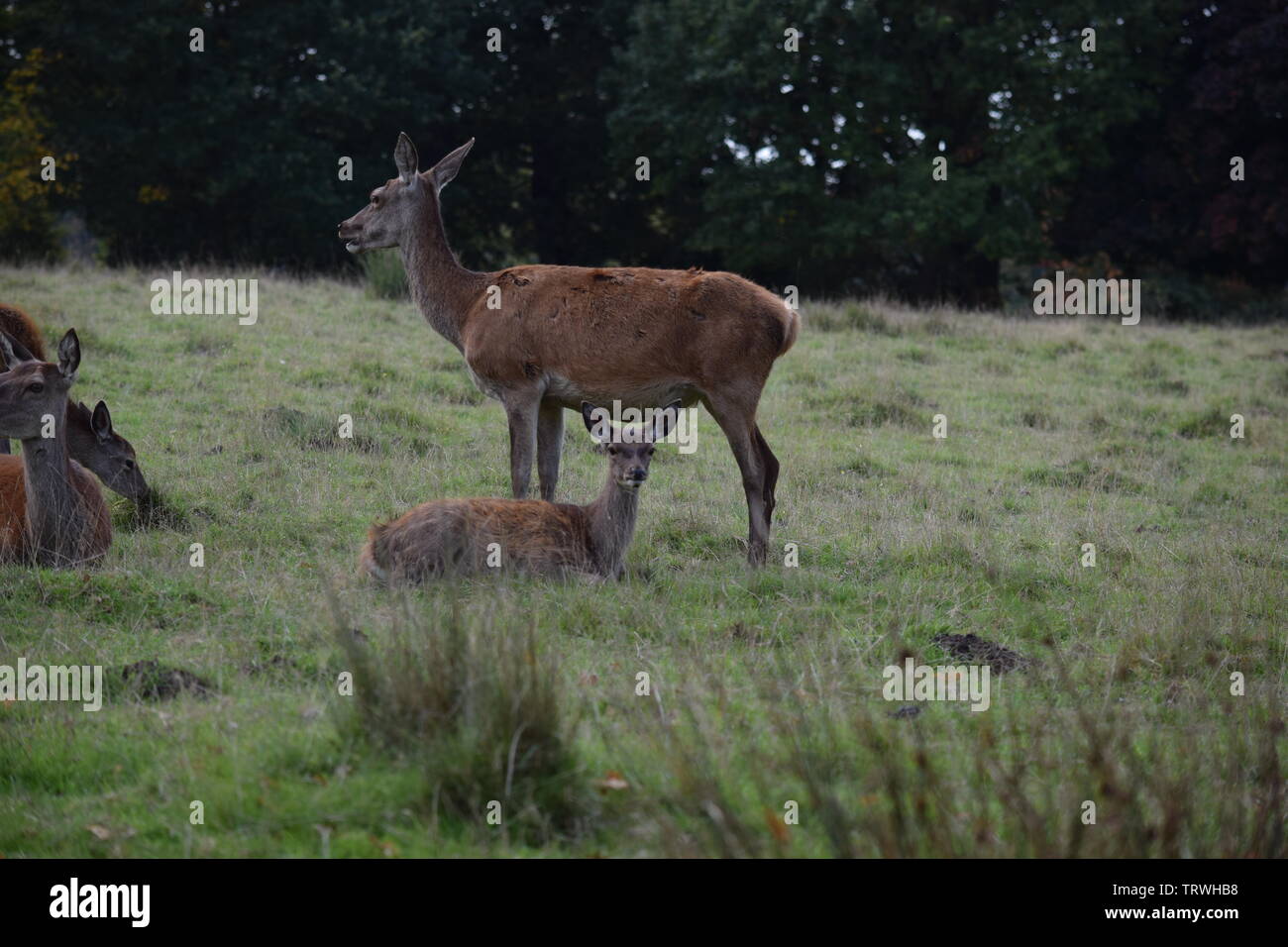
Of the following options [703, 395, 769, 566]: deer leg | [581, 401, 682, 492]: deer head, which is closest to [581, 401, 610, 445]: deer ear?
[581, 401, 682, 492]: deer head

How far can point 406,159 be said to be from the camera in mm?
9469

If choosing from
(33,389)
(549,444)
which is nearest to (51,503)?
(33,389)

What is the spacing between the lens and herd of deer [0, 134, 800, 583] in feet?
23.4

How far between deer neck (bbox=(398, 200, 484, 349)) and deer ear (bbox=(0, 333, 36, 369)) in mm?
2463

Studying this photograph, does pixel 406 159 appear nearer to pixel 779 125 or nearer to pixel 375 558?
pixel 375 558

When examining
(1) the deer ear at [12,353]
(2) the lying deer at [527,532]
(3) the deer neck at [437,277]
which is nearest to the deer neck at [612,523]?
(2) the lying deer at [527,532]

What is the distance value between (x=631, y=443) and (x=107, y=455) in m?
3.20

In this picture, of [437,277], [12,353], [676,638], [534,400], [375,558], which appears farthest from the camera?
[437,277]

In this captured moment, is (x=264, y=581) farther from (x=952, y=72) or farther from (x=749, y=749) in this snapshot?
(x=952, y=72)

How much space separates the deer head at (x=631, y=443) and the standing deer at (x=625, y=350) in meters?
0.26

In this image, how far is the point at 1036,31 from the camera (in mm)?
24969

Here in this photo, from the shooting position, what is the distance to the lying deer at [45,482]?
7.18 meters
